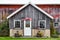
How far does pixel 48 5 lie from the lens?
37.5 meters

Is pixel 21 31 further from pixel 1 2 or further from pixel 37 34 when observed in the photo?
pixel 1 2

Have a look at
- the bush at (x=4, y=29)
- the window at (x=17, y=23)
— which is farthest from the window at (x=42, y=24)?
the bush at (x=4, y=29)

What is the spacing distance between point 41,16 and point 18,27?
2.89m

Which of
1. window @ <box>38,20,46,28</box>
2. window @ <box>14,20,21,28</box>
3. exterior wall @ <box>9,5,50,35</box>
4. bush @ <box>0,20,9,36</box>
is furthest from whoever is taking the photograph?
bush @ <box>0,20,9,36</box>

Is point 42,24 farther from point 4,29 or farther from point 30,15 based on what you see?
point 4,29

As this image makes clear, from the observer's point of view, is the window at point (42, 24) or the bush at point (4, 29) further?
the bush at point (4, 29)

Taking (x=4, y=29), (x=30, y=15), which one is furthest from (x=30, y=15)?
(x=4, y=29)

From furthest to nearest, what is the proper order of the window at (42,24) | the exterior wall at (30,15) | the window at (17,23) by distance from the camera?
the exterior wall at (30,15)
the window at (17,23)
the window at (42,24)

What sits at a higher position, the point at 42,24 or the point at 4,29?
the point at 42,24

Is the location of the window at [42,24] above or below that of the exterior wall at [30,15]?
below

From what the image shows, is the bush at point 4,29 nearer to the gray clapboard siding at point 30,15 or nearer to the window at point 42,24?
the gray clapboard siding at point 30,15

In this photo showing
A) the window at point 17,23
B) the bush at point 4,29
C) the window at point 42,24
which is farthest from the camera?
the bush at point 4,29

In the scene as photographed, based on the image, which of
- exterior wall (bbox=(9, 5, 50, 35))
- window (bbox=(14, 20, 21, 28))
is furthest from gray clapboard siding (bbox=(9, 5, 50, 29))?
window (bbox=(14, 20, 21, 28))

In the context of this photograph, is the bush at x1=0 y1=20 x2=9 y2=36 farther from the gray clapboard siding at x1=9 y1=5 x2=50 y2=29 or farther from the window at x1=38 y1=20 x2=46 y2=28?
the window at x1=38 y1=20 x2=46 y2=28
